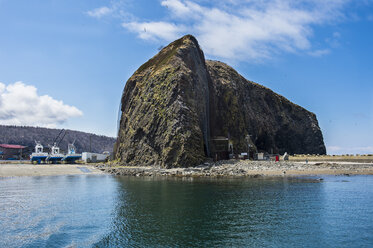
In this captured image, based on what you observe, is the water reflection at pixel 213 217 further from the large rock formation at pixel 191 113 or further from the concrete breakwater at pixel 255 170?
the large rock formation at pixel 191 113

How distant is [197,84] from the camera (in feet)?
284

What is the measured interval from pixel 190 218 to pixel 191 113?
51.7m

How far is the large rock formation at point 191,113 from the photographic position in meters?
73.8

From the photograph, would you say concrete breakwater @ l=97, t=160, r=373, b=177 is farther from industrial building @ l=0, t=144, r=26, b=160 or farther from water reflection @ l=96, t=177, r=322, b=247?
industrial building @ l=0, t=144, r=26, b=160

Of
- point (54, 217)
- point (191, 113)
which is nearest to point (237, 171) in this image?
point (191, 113)

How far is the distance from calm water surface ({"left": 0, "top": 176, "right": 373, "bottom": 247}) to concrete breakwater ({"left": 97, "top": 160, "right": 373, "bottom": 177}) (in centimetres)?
2284

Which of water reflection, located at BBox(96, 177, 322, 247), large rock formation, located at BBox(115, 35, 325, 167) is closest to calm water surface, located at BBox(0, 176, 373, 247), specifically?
water reflection, located at BBox(96, 177, 322, 247)

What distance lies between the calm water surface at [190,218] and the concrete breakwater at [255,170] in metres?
22.8

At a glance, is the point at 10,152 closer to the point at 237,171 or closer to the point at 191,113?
the point at 191,113

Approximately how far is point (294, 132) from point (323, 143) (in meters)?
21.1

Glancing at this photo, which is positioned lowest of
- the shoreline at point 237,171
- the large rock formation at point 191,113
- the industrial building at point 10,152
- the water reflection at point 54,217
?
the water reflection at point 54,217

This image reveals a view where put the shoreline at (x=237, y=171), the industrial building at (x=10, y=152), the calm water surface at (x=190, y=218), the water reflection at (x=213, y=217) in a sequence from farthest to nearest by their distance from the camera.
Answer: the industrial building at (x=10, y=152) → the shoreline at (x=237, y=171) → the water reflection at (x=213, y=217) → the calm water surface at (x=190, y=218)

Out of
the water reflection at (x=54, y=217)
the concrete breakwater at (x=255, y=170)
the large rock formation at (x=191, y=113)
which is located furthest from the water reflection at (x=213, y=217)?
the large rock formation at (x=191, y=113)

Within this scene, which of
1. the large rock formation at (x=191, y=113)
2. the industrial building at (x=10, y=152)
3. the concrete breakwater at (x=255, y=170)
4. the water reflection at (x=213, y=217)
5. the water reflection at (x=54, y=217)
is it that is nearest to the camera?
the water reflection at (x=213, y=217)
